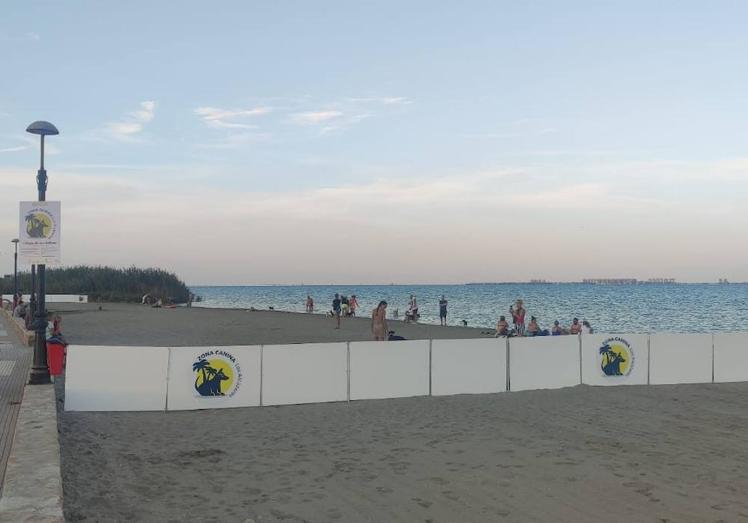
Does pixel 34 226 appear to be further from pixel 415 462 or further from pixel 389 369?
pixel 415 462

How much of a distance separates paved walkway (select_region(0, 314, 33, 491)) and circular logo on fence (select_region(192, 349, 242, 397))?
3173mm

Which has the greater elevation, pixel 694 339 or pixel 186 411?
pixel 694 339

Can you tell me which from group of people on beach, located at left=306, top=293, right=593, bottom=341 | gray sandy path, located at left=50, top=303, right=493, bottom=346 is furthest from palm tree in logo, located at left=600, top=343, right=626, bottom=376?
gray sandy path, located at left=50, top=303, right=493, bottom=346

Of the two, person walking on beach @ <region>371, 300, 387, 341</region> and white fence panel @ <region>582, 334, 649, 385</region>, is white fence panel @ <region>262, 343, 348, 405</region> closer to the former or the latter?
person walking on beach @ <region>371, 300, 387, 341</region>

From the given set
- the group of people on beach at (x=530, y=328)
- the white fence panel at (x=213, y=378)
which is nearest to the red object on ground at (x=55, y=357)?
the white fence panel at (x=213, y=378)

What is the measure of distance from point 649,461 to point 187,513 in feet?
20.5

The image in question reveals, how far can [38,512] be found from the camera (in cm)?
575

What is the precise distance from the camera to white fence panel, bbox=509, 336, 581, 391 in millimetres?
15867

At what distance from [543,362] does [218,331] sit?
20.3m

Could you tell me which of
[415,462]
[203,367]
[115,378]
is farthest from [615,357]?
[115,378]

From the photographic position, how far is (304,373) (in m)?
14.2

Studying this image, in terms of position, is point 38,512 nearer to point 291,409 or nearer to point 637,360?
point 291,409

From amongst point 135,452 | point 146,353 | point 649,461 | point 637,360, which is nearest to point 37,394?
point 146,353

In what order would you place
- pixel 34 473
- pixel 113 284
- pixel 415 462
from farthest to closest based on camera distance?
pixel 113 284, pixel 415 462, pixel 34 473
